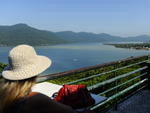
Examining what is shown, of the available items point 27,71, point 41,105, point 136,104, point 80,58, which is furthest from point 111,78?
point 80,58

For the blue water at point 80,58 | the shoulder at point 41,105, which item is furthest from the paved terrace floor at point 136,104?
the blue water at point 80,58

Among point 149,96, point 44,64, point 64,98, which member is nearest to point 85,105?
point 64,98

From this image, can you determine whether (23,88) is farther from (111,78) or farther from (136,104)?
(136,104)

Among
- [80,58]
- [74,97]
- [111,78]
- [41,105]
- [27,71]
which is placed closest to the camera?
[41,105]

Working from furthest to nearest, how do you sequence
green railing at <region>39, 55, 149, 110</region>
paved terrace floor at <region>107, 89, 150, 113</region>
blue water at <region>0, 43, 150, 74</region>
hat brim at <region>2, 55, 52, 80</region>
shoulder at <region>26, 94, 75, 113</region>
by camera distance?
blue water at <region>0, 43, 150, 74</region>
paved terrace floor at <region>107, 89, 150, 113</region>
green railing at <region>39, 55, 149, 110</region>
hat brim at <region>2, 55, 52, 80</region>
shoulder at <region>26, 94, 75, 113</region>

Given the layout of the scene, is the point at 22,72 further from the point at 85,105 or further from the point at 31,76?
the point at 85,105

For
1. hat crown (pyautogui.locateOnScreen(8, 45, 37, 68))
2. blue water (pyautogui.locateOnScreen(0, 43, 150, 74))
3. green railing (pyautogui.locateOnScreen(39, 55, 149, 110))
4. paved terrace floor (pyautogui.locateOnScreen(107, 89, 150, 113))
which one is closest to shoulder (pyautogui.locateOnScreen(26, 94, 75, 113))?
hat crown (pyautogui.locateOnScreen(8, 45, 37, 68))

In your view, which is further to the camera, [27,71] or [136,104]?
[136,104]

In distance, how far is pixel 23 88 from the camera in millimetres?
1267

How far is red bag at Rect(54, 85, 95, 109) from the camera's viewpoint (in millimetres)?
1799

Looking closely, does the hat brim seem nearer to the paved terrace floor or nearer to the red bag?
the red bag

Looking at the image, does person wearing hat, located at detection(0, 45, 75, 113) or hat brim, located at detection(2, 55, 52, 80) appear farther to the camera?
hat brim, located at detection(2, 55, 52, 80)

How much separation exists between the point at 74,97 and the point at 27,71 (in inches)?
23.8

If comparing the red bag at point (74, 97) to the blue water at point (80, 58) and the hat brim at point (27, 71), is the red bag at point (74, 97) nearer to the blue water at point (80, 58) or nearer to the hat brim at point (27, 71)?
the hat brim at point (27, 71)
